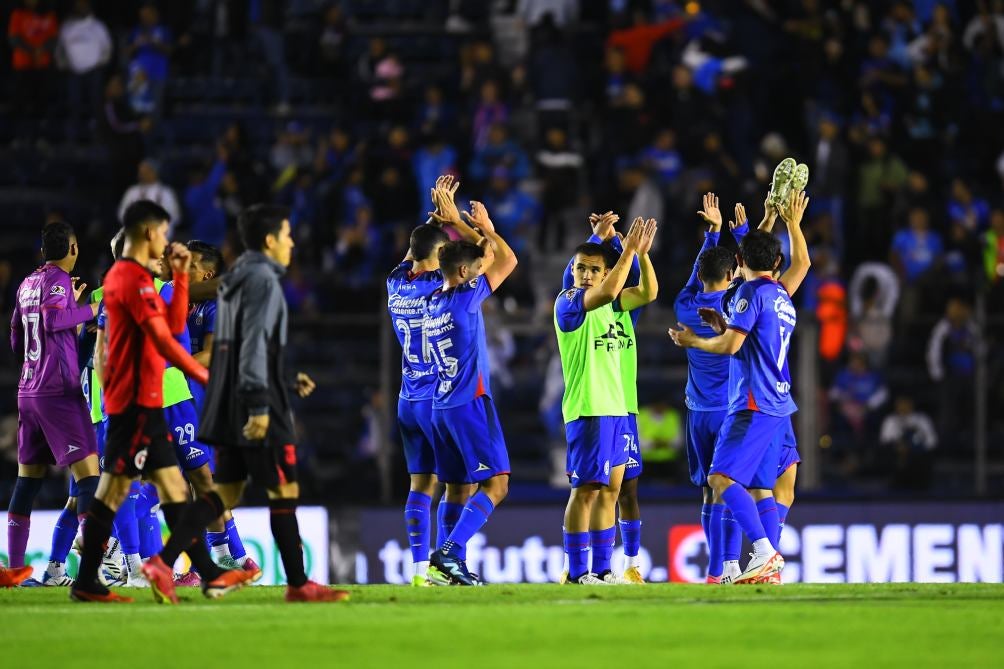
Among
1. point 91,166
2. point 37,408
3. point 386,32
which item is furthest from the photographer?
point 386,32

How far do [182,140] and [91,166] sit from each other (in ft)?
4.40

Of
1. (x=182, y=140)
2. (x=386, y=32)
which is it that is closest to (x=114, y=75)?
(x=182, y=140)

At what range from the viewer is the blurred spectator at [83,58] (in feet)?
81.3

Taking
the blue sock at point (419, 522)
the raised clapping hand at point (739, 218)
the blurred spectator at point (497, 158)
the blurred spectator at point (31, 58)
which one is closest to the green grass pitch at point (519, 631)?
the blue sock at point (419, 522)

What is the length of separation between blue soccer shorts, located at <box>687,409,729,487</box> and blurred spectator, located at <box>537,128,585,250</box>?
9.46 meters

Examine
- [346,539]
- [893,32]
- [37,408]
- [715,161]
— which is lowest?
[346,539]

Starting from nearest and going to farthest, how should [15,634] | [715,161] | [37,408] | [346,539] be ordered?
Result: [15,634], [37,408], [346,539], [715,161]

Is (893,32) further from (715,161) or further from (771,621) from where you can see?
(771,621)

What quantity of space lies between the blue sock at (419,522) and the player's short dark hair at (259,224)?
3.25 meters

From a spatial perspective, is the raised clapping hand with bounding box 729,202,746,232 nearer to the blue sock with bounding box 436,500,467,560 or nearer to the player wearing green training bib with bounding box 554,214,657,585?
the player wearing green training bib with bounding box 554,214,657,585

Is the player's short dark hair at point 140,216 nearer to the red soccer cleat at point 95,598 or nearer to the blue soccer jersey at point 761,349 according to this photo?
the red soccer cleat at point 95,598

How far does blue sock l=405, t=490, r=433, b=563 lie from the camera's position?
12.9 meters

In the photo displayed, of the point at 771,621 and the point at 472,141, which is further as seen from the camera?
the point at 472,141

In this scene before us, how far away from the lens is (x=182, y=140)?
983 inches
